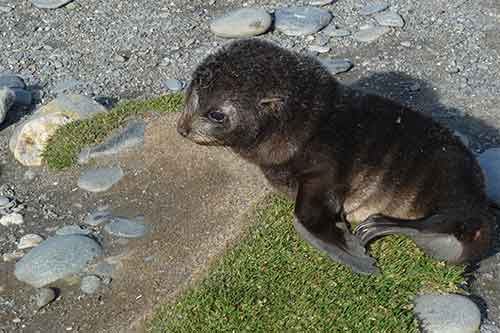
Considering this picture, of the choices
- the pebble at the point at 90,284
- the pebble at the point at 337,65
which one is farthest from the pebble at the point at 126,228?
the pebble at the point at 337,65

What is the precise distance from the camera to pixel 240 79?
4.98m

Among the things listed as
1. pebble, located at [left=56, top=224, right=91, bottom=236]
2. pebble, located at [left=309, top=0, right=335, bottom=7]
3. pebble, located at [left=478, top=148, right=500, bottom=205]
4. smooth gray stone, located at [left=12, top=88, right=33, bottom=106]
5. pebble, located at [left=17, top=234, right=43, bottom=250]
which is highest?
pebble, located at [left=56, top=224, right=91, bottom=236]

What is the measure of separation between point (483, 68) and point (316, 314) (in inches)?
177

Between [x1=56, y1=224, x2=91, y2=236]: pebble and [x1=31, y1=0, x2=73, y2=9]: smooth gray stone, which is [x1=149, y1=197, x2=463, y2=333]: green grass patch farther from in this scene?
[x1=31, y1=0, x2=73, y2=9]: smooth gray stone

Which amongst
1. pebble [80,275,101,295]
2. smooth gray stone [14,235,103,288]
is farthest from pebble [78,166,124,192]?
pebble [80,275,101,295]

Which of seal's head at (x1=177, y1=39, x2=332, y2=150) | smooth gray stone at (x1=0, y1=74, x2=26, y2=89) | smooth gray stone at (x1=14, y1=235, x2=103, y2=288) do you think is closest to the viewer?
seal's head at (x1=177, y1=39, x2=332, y2=150)

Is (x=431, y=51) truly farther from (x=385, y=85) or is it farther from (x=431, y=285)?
(x=431, y=285)

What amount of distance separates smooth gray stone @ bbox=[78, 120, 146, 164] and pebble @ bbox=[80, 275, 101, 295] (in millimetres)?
1583

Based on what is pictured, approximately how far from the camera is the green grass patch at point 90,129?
6.88 m

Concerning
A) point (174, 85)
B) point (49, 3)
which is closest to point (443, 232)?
point (174, 85)

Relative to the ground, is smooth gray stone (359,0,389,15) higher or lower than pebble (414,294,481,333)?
lower

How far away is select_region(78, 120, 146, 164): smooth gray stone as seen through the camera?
6.70 meters

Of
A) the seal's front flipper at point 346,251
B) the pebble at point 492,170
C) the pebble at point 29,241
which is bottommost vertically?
the pebble at point 492,170

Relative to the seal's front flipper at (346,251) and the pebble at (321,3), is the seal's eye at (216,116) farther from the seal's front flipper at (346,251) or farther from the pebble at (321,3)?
the pebble at (321,3)
